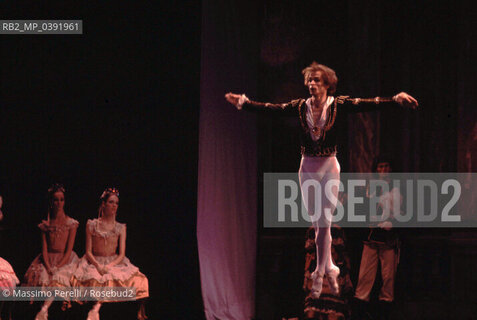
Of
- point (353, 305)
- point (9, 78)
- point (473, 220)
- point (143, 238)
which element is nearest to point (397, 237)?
point (353, 305)

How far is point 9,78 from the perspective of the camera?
5.09 metres

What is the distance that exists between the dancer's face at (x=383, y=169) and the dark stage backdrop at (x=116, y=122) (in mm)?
1543

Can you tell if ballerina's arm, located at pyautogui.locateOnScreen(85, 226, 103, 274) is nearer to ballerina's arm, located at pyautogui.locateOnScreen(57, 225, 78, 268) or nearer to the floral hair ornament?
ballerina's arm, located at pyautogui.locateOnScreen(57, 225, 78, 268)

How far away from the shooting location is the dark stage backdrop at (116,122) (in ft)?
16.5

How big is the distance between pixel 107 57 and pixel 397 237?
9.45 ft

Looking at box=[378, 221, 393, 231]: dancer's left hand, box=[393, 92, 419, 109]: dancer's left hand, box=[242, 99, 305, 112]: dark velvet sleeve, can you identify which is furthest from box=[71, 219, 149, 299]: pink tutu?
box=[393, 92, 419, 109]: dancer's left hand

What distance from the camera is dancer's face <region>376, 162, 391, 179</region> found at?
493 centimetres

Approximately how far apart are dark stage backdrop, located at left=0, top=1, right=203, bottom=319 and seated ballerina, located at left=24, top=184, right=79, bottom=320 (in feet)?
0.98

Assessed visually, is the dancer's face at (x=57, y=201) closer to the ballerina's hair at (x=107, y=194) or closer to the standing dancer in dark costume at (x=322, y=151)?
the ballerina's hair at (x=107, y=194)

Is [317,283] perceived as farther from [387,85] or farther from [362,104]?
[387,85]

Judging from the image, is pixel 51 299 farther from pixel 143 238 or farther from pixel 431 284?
pixel 431 284

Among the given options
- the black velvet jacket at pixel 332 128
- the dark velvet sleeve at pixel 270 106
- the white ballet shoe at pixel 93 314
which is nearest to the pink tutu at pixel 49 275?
the white ballet shoe at pixel 93 314

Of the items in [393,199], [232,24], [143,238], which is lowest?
[143,238]

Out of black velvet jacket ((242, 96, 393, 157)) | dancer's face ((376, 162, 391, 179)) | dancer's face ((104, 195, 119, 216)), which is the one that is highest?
black velvet jacket ((242, 96, 393, 157))
